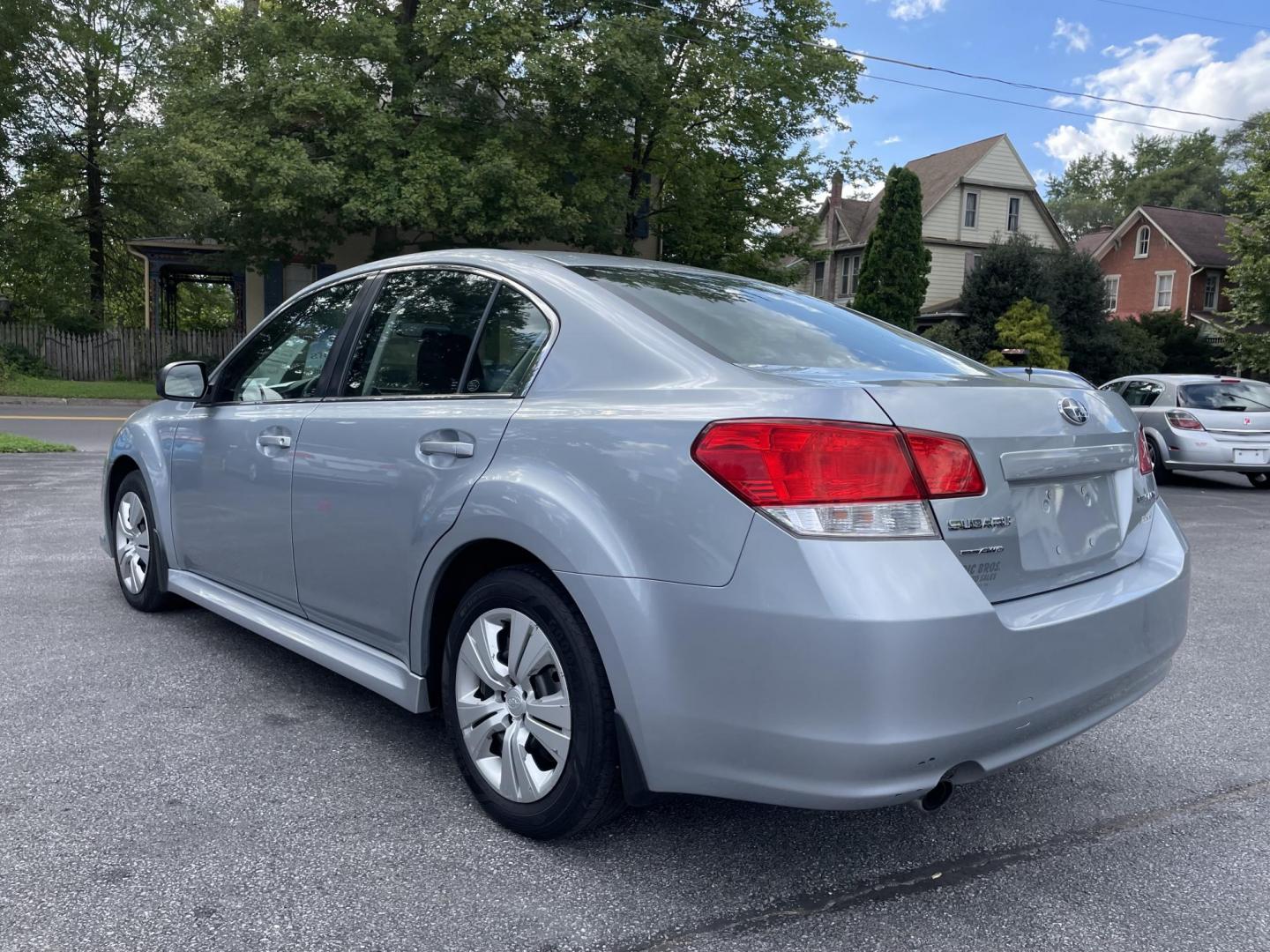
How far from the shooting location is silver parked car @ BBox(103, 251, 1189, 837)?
217cm

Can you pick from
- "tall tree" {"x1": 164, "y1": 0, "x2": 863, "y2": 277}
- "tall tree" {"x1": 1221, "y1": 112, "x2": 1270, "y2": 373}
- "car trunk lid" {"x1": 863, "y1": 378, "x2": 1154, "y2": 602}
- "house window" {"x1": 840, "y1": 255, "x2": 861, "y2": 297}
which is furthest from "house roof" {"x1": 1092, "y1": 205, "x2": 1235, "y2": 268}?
"car trunk lid" {"x1": 863, "y1": 378, "x2": 1154, "y2": 602}

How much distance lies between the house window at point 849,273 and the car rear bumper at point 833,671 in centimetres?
4329

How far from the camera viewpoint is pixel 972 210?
140 feet

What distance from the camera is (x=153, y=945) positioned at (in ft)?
7.16

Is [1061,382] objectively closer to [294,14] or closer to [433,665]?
[433,665]

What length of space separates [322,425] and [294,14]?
67.2ft

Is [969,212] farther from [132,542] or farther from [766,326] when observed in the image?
[766,326]

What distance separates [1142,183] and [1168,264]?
105ft

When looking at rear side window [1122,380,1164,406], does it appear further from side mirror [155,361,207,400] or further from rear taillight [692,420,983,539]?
rear taillight [692,420,983,539]

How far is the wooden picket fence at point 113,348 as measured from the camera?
84.6ft

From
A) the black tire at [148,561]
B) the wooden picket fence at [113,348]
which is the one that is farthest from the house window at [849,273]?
the black tire at [148,561]

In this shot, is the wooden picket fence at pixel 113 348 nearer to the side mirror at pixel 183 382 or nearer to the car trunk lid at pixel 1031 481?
the side mirror at pixel 183 382

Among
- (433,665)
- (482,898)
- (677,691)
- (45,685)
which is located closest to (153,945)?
(482,898)

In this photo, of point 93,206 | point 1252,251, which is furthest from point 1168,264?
point 93,206
